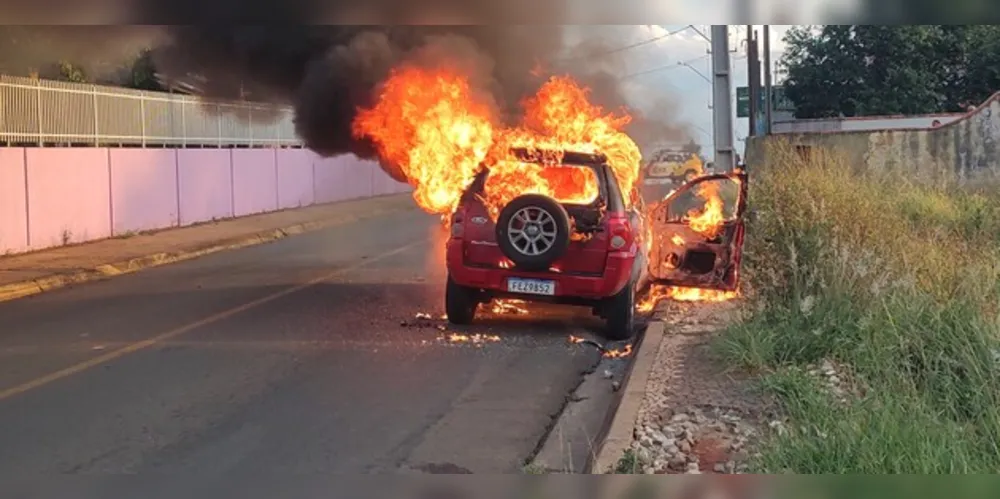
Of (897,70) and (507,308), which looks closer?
(507,308)

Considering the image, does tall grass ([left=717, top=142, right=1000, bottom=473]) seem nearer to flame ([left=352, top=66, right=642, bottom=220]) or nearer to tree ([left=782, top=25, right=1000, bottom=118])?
flame ([left=352, top=66, right=642, bottom=220])

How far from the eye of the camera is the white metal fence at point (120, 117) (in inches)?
645

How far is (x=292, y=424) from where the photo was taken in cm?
638

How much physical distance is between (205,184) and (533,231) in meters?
15.8

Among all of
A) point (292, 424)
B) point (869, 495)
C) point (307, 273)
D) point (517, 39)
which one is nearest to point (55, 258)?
point (307, 273)

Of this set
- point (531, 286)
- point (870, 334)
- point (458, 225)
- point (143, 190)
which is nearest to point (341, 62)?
point (458, 225)

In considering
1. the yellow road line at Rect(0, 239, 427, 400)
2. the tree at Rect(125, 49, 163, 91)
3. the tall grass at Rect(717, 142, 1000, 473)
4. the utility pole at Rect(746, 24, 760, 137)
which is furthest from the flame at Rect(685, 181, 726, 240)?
the utility pole at Rect(746, 24, 760, 137)

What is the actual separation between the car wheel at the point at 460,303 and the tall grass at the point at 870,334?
2.51 metres

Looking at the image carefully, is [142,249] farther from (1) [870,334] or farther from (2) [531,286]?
(1) [870,334]

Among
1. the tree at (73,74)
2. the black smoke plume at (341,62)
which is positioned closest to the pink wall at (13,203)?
the tree at (73,74)

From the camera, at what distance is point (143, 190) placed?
20078 mm

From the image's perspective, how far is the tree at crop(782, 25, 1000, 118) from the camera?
31.7 meters

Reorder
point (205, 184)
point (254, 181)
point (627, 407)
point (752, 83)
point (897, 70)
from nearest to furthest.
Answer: point (627, 407) → point (205, 184) → point (752, 83) → point (254, 181) → point (897, 70)

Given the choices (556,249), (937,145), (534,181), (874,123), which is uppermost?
(874,123)
